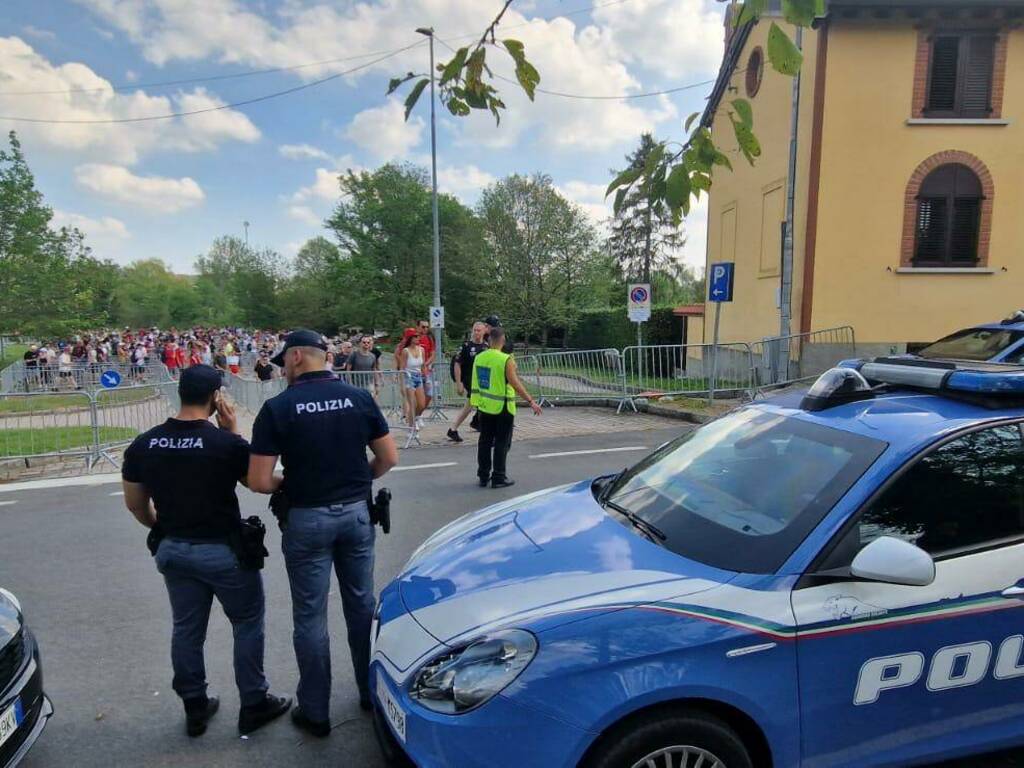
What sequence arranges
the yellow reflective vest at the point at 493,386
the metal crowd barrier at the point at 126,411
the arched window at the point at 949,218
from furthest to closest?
the arched window at the point at 949,218 < the metal crowd barrier at the point at 126,411 < the yellow reflective vest at the point at 493,386

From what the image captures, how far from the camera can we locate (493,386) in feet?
23.0

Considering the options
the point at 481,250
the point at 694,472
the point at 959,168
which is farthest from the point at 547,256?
the point at 694,472

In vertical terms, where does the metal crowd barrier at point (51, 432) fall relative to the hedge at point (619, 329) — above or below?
below

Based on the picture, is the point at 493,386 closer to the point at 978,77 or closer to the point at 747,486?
the point at 747,486

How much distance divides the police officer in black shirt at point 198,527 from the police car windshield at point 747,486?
1.69m

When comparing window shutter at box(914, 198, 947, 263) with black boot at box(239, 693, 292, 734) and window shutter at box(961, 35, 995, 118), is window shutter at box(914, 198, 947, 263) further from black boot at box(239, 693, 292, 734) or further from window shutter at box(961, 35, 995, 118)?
black boot at box(239, 693, 292, 734)

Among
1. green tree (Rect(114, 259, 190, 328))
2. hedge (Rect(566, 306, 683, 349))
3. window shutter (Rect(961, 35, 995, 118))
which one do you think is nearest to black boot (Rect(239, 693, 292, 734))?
window shutter (Rect(961, 35, 995, 118))

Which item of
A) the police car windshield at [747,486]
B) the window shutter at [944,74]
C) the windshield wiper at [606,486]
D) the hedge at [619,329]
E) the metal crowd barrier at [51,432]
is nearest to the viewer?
the police car windshield at [747,486]

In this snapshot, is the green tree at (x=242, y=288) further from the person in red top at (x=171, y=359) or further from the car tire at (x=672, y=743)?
the car tire at (x=672, y=743)

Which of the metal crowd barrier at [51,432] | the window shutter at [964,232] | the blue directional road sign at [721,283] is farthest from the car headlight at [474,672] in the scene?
the window shutter at [964,232]

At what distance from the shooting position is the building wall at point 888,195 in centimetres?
1352

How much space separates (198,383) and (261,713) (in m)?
1.49

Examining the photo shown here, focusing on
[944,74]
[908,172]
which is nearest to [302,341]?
[908,172]

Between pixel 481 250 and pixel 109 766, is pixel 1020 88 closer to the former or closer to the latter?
pixel 109 766
